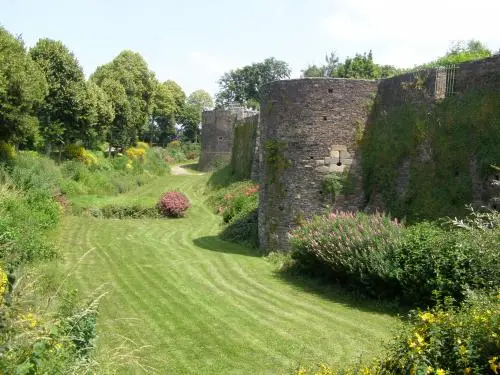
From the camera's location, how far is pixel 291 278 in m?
14.1

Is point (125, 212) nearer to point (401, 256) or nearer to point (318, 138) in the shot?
point (318, 138)

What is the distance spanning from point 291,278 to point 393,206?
11.2 feet

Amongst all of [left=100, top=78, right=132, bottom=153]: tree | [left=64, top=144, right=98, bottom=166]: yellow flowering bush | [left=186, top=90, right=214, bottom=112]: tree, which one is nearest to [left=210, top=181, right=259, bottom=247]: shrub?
[left=64, top=144, right=98, bottom=166]: yellow flowering bush

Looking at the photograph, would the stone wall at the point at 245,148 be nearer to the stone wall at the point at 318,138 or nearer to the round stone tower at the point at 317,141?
the stone wall at the point at 318,138

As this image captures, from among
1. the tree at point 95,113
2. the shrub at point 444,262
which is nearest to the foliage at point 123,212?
the tree at point 95,113

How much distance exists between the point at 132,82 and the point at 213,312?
3996cm

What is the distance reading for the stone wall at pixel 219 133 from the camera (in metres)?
43.1

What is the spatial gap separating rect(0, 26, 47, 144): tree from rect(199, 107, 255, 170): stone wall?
2070cm

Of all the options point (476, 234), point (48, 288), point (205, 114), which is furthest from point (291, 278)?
point (205, 114)

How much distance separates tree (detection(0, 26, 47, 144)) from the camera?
843 inches

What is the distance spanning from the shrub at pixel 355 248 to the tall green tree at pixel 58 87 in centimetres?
2181

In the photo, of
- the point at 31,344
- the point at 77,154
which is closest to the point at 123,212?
the point at 77,154

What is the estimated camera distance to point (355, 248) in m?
11.8

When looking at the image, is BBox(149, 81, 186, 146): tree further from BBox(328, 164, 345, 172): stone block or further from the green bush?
BBox(328, 164, 345, 172): stone block
